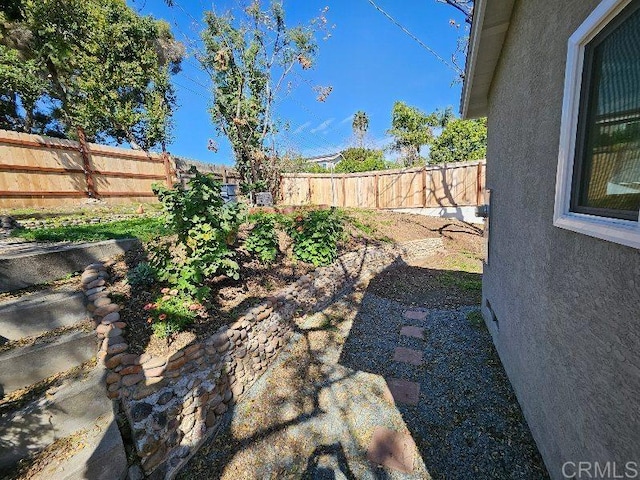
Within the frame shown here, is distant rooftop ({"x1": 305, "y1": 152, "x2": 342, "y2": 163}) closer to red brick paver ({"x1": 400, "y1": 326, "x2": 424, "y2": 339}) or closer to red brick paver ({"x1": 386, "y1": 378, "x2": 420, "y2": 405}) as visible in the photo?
red brick paver ({"x1": 400, "y1": 326, "x2": 424, "y2": 339})

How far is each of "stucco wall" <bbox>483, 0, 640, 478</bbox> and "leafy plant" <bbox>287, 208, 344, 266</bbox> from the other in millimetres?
3047

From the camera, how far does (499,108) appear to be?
3.18m

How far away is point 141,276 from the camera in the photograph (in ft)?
10.5

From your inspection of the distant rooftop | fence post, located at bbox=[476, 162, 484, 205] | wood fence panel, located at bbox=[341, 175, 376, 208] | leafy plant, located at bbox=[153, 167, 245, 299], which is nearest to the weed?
leafy plant, located at bbox=[153, 167, 245, 299]

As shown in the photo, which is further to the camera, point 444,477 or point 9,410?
point 444,477

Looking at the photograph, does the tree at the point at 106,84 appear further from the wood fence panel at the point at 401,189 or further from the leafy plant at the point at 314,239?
the wood fence panel at the point at 401,189

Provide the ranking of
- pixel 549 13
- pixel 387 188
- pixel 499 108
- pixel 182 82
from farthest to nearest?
pixel 182 82 < pixel 387 188 < pixel 499 108 < pixel 549 13

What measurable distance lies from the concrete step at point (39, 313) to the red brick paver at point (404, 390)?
3.37m

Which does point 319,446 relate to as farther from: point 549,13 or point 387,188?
point 387,188

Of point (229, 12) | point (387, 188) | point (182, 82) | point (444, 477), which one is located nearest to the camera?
point (444, 477)

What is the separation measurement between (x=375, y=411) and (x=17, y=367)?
10.3 feet

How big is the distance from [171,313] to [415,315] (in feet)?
12.1

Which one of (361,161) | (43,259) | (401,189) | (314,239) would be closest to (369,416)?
(314,239)

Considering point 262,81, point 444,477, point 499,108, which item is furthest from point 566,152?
point 262,81
